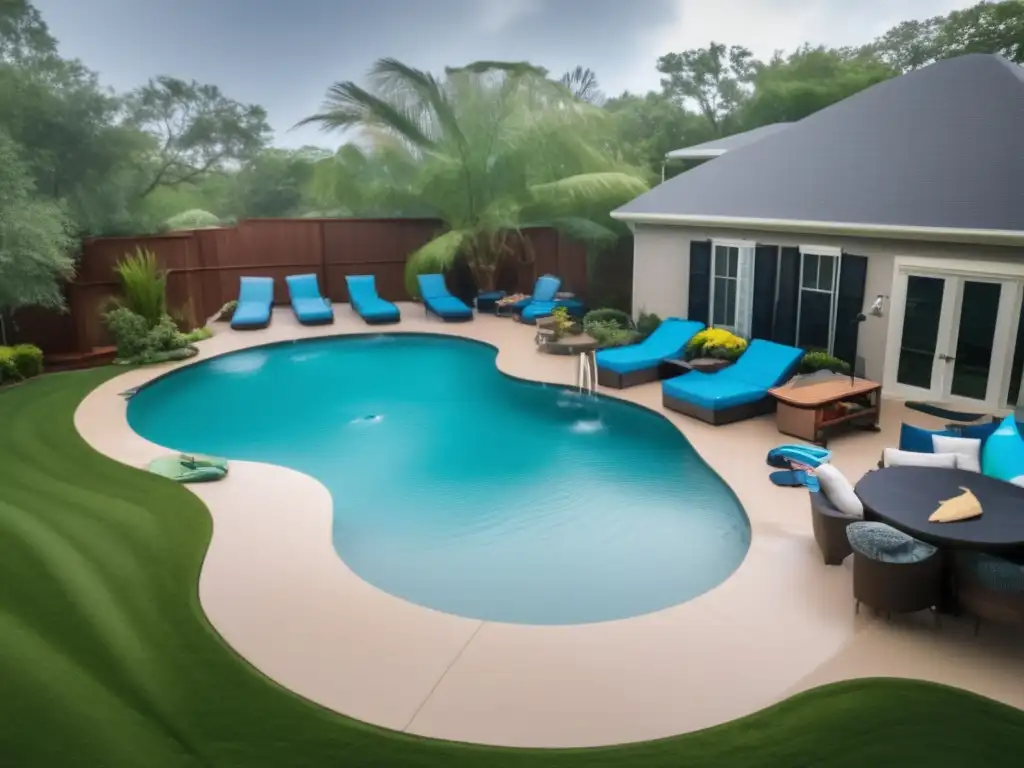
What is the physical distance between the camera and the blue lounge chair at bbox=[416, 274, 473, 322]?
18.4 m

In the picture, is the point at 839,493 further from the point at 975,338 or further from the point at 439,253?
the point at 439,253

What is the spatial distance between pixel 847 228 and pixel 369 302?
11.6 meters

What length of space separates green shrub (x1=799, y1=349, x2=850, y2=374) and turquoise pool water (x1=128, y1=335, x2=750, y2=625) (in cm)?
230

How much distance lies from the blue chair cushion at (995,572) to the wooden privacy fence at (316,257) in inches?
621

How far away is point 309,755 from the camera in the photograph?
437cm

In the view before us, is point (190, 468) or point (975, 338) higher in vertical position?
point (975, 338)

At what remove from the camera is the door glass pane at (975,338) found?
9977 mm

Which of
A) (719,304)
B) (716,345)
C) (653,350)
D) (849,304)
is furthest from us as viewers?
(719,304)

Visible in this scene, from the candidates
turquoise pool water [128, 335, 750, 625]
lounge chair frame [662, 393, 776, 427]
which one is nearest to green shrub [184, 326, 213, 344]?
turquoise pool water [128, 335, 750, 625]

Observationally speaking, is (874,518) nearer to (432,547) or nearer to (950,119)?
(432,547)

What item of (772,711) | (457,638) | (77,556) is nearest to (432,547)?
(457,638)

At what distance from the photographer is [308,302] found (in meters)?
19.1

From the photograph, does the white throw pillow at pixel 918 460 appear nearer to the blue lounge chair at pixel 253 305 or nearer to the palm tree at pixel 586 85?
the blue lounge chair at pixel 253 305

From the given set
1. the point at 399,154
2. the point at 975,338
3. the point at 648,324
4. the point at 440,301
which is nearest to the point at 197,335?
the point at 440,301
